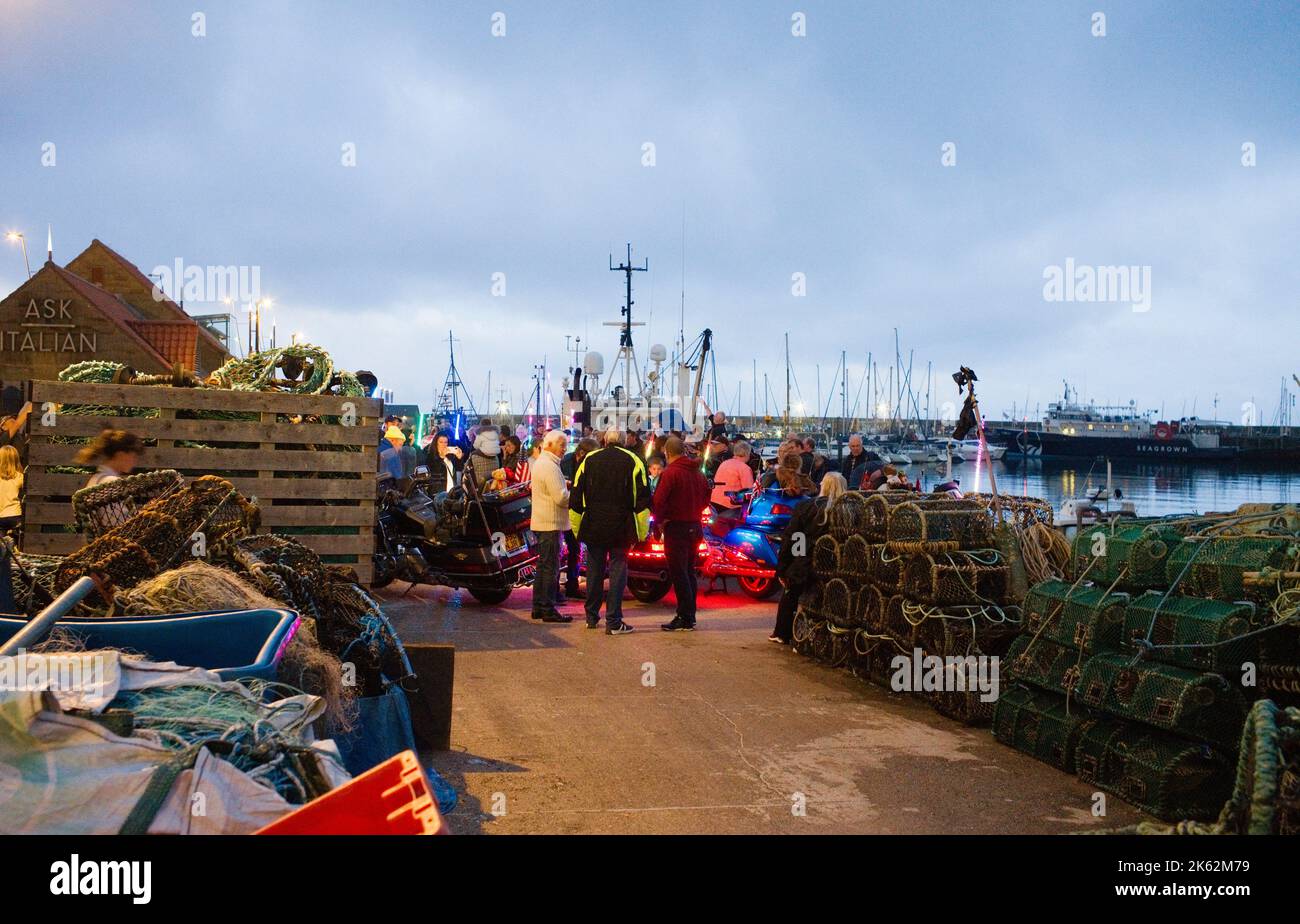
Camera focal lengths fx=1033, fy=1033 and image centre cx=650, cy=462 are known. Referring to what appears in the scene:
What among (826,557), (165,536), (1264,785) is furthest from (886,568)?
(165,536)

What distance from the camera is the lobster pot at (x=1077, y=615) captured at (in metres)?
6.16

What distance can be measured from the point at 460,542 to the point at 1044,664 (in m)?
6.80

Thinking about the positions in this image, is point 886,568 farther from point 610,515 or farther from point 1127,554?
point 610,515

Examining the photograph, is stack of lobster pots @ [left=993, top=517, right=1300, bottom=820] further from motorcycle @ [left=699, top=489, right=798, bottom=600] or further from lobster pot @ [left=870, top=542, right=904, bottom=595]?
motorcycle @ [left=699, top=489, right=798, bottom=600]

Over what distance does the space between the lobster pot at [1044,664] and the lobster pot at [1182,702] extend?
1.48ft

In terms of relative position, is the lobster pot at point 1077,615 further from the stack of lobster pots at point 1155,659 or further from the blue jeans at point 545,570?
the blue jeans at point 545,570

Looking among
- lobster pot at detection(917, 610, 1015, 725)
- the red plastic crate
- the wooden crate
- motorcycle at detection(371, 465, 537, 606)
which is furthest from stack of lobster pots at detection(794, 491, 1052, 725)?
the red plastic crate

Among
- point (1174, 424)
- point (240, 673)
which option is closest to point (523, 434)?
point (240, 673)

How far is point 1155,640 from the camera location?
5773 millimetres

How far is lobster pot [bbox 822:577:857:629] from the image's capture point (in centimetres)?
879

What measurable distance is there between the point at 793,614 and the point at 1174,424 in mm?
115275

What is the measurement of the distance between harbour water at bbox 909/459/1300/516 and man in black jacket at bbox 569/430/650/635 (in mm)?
32111
